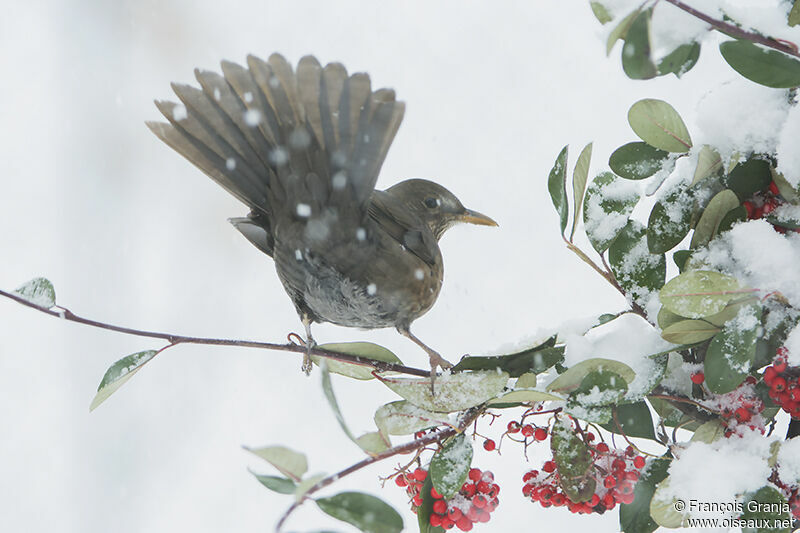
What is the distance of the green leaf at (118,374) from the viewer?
1.03 m

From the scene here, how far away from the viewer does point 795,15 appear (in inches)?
35.7

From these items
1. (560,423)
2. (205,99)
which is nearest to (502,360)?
(560,423)

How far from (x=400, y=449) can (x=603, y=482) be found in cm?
31

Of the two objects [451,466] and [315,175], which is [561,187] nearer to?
[451,466]

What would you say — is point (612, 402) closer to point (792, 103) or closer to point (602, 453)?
point (602, 453)

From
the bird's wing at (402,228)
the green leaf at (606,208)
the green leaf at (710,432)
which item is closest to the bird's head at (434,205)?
the bird's wing at (402,228)

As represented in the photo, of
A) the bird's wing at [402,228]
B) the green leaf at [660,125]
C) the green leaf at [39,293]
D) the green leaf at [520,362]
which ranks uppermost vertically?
the bird's wing at [402,228]

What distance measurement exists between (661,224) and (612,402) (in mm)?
276

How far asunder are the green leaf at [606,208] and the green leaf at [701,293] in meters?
0.18

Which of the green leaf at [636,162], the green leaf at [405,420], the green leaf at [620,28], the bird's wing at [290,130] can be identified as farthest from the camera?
the bird's wing at [290,130]

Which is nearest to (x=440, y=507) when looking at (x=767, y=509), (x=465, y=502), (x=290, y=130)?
(x=465, y=502)

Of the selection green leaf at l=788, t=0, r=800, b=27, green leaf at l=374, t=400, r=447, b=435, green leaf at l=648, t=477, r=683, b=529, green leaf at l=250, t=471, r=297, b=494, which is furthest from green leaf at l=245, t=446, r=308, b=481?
green leaf at l=788, t=0, r=800, b=27

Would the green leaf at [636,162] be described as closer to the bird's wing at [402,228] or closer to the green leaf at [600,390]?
the green leaf at [600,390]

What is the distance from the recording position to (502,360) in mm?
974
